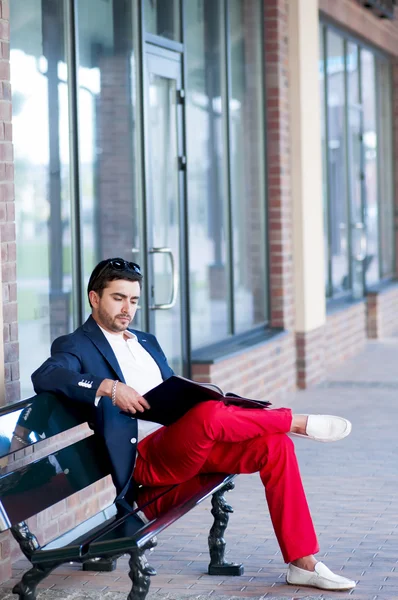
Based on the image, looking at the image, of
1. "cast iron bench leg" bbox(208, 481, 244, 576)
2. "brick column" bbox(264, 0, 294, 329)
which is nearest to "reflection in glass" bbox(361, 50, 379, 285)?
"brick column" bbox(264, 0, 294, 329)

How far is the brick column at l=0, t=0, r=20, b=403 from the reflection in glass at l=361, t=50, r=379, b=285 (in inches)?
365

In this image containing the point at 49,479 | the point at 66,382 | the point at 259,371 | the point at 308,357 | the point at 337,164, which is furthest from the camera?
the point at 337,164

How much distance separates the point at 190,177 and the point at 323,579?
4.10 meters

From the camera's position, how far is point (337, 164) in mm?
12375

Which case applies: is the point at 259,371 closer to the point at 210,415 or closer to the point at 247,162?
the point at 247,162

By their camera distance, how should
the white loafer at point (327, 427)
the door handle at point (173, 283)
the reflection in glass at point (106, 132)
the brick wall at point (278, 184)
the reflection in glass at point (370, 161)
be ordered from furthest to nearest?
1. the reflection in glass at point (370, 161)
2. the brick wall at point (278, 184)
3. the door handle at point (173, 283)
4. the reflection in glass at point (106, 132)
5. the white loafer at point (327, 427)

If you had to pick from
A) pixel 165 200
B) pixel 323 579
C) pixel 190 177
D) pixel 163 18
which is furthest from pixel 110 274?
pixel 190 177

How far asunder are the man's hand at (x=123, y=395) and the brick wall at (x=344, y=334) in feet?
21.9

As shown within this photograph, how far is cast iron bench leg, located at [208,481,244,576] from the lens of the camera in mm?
4523

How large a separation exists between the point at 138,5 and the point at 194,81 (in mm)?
1271

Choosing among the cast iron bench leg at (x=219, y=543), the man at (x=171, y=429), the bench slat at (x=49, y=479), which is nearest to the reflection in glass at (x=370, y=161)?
the cast iron bench leg at (x=219, y=543)

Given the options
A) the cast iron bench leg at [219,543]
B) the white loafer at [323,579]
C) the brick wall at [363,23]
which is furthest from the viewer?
the brick wall at [363,23]

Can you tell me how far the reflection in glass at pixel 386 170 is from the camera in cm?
1478

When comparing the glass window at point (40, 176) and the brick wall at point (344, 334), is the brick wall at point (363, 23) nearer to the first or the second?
the brick wall at point (344, 334)
